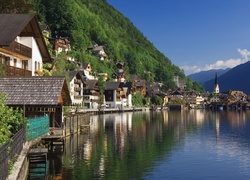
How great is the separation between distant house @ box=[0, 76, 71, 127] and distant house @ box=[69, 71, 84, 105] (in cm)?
7426

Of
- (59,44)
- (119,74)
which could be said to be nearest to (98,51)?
(119,74)

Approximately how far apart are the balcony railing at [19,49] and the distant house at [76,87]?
61.1 m

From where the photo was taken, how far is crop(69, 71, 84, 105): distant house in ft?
365

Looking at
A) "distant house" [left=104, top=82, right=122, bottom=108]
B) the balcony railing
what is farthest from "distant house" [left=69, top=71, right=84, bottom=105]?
the balcony railing

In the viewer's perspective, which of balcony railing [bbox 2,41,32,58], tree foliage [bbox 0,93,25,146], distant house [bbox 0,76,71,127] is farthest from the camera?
balcony railing [bbox 2,41,32,58]

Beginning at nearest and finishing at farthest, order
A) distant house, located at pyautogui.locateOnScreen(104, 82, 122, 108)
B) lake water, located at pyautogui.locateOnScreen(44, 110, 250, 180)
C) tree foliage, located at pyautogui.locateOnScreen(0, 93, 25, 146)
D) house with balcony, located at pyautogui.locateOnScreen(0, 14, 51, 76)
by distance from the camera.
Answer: tree foliage, located at pyautogui.locateOnScreen(0, 93, 25, 146), lake water, located at pyautogui.locateOnScreen(44, 110, 250, 180), house with balcony, located at pyautogui.locateOnScreen(0, 14, 51, 76), distant house, located at pyautogui.locateOnScreen(104, 82, 122, 108)

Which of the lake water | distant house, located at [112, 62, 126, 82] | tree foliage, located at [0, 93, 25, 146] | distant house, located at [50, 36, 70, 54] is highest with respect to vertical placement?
distant house, located at [50, 36, 70, 54]

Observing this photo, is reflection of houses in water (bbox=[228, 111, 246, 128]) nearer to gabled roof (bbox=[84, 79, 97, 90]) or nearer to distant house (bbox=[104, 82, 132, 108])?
distant house (bbox=[104, 82, 132, 108])

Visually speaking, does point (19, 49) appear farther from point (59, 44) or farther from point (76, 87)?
point (59, 44)

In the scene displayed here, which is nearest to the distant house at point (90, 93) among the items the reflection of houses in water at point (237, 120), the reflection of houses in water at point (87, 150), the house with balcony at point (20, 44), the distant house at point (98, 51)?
the reflection of houses in water at point (237, 120)

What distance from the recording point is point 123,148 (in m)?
40.2

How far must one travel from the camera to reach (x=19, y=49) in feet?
151

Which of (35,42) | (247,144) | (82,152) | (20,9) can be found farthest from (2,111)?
(20,9)

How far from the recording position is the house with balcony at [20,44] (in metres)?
42.8
